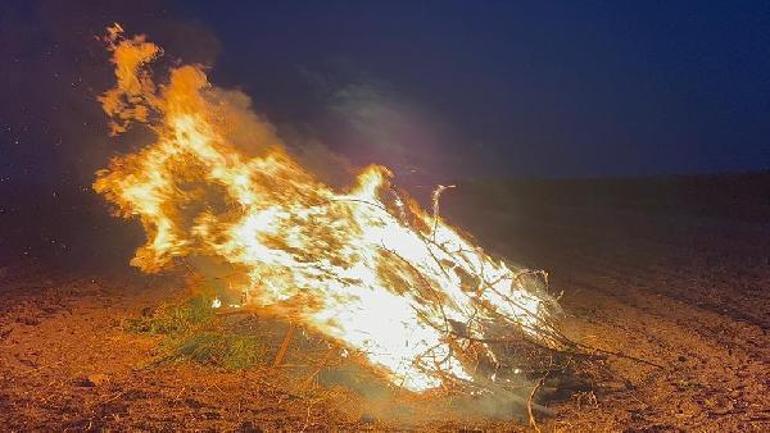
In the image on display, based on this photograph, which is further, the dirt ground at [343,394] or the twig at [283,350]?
the twig at [283,350]

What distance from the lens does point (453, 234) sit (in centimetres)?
664

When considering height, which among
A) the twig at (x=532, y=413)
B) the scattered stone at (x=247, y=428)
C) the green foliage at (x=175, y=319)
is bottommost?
the scattered stone at (x=247, y=428)

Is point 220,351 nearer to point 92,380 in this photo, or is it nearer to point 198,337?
point 198,337

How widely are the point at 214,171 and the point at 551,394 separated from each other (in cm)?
374

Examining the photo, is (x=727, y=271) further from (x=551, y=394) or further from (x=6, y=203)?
(x=6, y=203)

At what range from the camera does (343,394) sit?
5.44 metres

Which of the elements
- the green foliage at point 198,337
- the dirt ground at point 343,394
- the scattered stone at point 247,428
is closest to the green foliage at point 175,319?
the green foliage at point 198,337

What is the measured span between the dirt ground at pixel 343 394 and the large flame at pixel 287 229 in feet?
2.56

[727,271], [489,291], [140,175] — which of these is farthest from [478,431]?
[727,271]

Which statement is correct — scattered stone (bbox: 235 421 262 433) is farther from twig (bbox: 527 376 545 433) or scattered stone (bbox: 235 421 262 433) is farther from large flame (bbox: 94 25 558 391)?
twig (bbox: 527 376 545 433)

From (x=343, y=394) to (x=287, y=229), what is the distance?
5.38 feet

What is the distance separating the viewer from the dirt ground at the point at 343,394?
483 centimetres

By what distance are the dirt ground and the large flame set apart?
2.56 ft

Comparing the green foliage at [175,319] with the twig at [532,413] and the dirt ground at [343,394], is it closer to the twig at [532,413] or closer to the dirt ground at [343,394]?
the dirt ground at [343,394]
